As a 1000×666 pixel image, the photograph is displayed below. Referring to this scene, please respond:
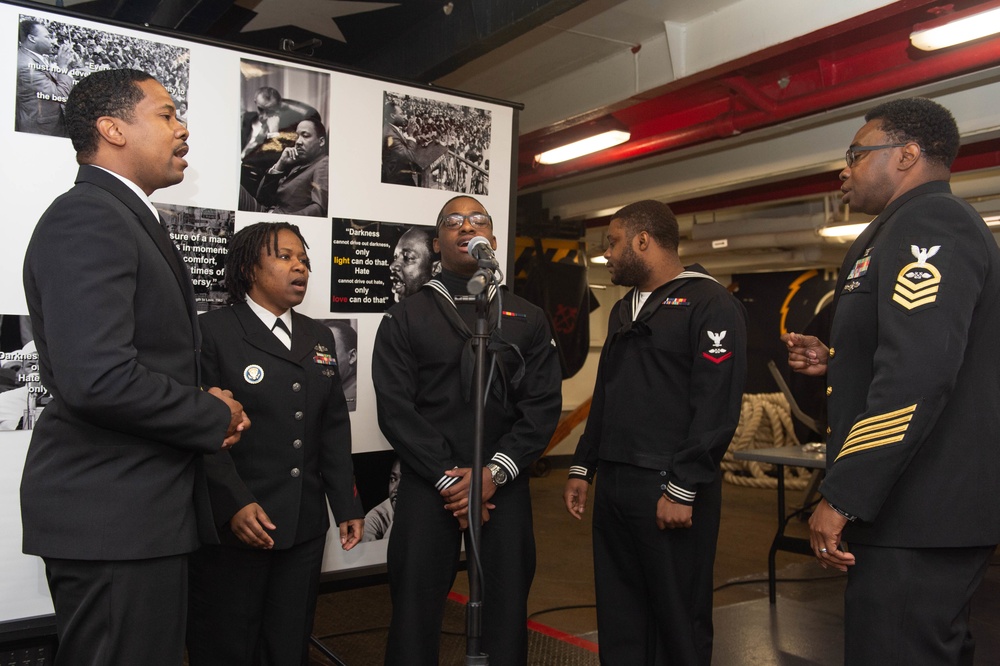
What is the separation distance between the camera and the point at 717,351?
287 cm

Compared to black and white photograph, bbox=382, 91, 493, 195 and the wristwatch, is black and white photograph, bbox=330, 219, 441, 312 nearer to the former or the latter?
black and white photograph, bbox=382, 91, 493, 195

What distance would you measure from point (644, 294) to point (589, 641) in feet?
6.64

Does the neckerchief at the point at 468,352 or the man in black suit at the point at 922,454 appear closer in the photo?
the man in black suit at the point at 922,454

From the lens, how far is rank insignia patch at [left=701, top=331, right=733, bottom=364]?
2.86 m

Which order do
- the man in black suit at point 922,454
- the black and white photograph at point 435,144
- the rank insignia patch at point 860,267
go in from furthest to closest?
the black and white photograph at point 435,144, the rank insignia patch at point 860,267, the man in black suit at point 922,454

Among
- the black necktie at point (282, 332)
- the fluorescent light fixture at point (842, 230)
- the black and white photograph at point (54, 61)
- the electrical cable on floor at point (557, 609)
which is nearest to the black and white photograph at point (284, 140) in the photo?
the black and white photograph at point (54, 61)

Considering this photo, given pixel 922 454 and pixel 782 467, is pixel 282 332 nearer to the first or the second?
pixel 922 454

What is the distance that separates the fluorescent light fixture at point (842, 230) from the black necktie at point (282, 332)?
7518 mm

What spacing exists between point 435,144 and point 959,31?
→ 273 cm

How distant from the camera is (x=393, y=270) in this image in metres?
3.59

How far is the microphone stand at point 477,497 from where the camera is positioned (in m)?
1.98

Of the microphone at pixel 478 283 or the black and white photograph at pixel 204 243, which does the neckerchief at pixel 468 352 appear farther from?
the black and white photograph at pixel 204 243

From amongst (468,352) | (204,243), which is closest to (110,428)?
(468,352)

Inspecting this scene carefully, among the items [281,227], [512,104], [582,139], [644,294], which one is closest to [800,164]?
[582,139]
